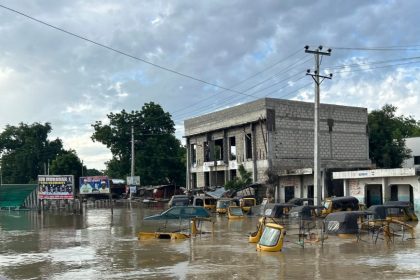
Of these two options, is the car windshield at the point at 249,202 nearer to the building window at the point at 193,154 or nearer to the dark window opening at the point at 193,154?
the building window at the point at 193,154

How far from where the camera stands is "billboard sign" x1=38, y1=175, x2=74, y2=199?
151 ft

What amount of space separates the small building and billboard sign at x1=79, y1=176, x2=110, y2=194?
20416 mm

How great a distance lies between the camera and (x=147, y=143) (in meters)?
73.3

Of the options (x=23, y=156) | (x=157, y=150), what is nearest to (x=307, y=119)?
(x=157, y=150)

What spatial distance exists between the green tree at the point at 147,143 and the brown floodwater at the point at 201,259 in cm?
4614

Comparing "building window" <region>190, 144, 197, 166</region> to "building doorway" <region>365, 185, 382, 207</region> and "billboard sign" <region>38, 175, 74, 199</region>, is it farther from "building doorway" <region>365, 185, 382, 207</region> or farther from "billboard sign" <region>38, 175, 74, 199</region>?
"building doorway" <region>365, 185, 382, 207</region>

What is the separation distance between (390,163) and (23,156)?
73256 mm

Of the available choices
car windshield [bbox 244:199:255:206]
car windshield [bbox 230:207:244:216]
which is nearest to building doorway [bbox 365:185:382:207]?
car windshield [bbox 244:199:255:206]

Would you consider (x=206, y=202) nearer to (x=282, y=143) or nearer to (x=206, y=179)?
(x=282, y=143)

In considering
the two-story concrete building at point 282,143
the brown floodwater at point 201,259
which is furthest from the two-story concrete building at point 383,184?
the brown floodwater at point 201,259

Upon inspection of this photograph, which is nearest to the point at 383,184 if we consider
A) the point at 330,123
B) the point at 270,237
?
the point at 330,123

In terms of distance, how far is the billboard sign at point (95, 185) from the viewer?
155ft

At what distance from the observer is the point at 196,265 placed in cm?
1656

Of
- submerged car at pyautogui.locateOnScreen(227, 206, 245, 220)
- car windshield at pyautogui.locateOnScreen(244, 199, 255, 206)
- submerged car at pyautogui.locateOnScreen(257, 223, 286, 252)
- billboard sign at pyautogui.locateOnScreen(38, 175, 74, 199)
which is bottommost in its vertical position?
submerged car at pyautogui.locateOnScreen(227, 206, 245, 220)
